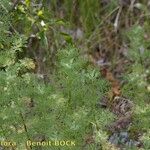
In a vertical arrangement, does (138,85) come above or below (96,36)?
above

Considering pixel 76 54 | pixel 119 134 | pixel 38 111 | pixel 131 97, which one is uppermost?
pixel 76 54

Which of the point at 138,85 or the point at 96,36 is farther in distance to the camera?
the point at 96,36

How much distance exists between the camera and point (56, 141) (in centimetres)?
272

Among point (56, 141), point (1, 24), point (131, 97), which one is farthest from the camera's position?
point (131, 97)

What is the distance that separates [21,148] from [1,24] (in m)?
0.73

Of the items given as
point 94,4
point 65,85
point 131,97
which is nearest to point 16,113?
point 65,85

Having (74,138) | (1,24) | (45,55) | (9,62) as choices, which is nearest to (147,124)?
(74,138)

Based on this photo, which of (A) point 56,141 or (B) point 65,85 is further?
(B) point 65,85

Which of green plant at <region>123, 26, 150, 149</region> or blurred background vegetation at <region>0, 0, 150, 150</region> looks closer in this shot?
green plant at <region>123, 26, 150, 149</region>

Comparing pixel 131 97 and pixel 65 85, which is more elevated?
pixel 65 85

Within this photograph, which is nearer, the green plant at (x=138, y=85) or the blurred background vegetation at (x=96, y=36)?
the green plant at (x=138, y=85)

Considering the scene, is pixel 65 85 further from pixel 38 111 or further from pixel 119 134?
pixel 119 134

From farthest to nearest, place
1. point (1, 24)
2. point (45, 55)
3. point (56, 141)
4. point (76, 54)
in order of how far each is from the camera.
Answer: point (45, 55) → point (1, 24) → point (76, 54) → point (56, 141)

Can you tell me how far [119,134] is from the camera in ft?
11.8
